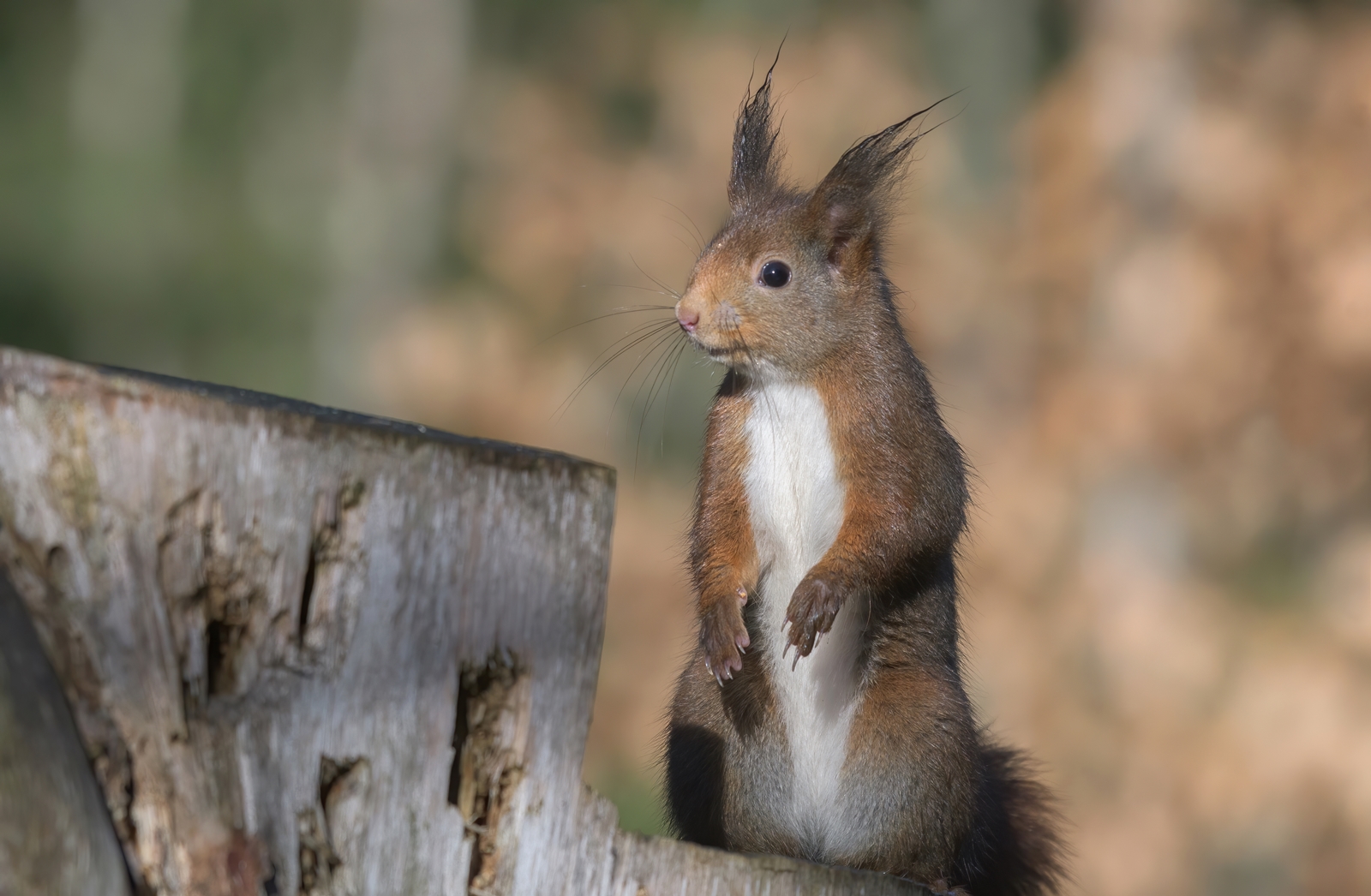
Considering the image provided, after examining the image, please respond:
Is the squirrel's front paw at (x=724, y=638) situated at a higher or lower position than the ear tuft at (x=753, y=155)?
lower

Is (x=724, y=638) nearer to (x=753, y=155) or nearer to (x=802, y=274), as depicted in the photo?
(x=802, y=274)

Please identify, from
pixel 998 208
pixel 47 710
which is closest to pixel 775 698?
pixel 47 710

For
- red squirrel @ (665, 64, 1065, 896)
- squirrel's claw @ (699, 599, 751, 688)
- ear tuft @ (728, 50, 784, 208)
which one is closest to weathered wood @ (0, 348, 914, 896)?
squirrel's claw @ (699, 599, 751, 688)

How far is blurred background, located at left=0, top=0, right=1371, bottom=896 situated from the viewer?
6.20 meters

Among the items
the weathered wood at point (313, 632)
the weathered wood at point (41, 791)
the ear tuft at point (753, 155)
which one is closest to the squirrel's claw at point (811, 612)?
the weathered wood at point (313, 632)

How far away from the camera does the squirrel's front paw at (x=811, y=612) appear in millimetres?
2586

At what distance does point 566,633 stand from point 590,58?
8.48 metres

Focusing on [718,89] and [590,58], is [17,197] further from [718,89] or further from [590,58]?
[718,89]

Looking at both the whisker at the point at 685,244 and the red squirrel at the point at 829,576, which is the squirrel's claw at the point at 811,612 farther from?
the whisker at the point at 685,244

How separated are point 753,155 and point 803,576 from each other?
1.06 meters

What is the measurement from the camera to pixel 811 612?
261cm

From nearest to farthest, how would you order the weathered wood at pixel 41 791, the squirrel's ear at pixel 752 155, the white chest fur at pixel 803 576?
the weathered wood at pixel 41 791, the white chest fur at pixel 803 576, the squirrel's ear at pixel 752 155

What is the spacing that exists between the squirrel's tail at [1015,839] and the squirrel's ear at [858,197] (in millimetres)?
1179

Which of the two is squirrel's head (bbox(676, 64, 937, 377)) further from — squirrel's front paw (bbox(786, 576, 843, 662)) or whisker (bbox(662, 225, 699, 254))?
whisker (bbox(662, 225, 699, 254))
